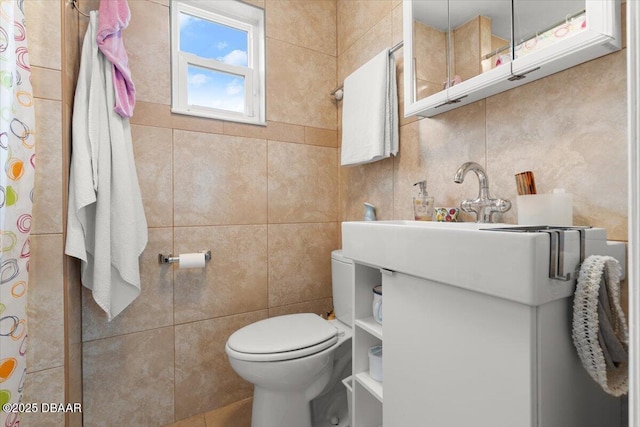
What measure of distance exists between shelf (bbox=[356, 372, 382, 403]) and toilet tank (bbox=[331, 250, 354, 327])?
0.35 metres

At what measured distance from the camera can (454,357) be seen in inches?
27.9

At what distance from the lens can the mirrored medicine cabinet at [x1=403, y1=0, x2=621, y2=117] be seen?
2.42 feet

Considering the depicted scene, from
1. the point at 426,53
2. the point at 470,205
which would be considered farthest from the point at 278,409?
the point at 426,53

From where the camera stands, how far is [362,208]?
1678 millimetres

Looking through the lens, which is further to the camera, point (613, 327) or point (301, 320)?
point (301, 320)

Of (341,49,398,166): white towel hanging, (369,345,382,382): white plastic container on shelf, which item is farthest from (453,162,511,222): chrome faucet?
(369,345,382,382): white plastic container on shelf

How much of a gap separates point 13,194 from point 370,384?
115 centimetres

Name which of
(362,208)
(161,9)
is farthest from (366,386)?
(161,9)

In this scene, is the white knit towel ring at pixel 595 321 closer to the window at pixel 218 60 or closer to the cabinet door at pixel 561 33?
the cabinet door at pixel 561 33

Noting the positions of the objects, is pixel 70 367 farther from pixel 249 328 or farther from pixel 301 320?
pixel 301 320

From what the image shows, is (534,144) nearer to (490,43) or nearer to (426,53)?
(490,43)

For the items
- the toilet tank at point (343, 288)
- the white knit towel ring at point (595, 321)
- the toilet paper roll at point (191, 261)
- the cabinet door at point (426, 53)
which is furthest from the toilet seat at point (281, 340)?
the cabinet door at point (426, 53)

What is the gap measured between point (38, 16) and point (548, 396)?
5.38ft

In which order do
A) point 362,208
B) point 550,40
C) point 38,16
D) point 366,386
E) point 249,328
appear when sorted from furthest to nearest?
point 362,208 < point 249,328 < point 366,386 < point 38,16 < point 550,40
